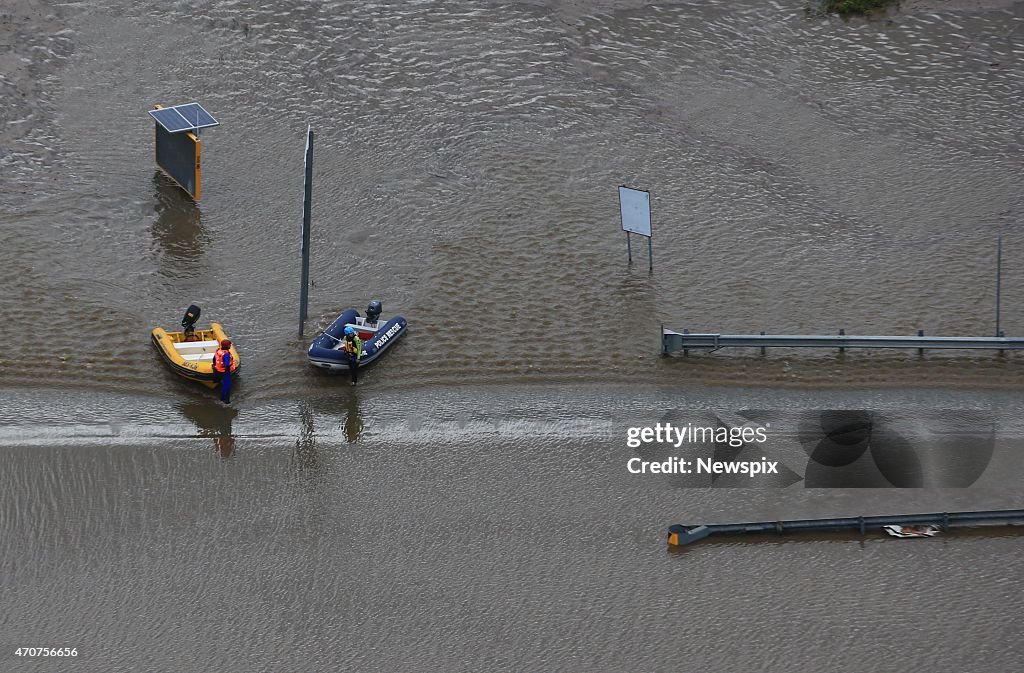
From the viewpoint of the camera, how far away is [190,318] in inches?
968

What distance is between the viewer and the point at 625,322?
85.6ft

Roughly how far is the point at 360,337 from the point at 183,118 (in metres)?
6.85

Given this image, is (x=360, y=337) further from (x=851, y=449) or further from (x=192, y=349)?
(x=851, y=449)

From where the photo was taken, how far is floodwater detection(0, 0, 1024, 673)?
65.3ft

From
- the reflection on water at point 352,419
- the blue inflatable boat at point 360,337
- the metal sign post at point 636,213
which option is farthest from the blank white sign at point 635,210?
the reflection on water at point 352,419

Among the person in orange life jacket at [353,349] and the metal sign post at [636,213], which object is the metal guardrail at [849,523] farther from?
the metal sign post at [636,213]

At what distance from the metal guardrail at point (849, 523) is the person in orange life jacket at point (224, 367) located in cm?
807

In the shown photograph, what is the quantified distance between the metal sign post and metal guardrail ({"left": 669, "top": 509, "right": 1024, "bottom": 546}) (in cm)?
728

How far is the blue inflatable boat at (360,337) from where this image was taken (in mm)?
24141

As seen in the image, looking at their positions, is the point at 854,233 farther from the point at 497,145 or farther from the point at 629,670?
the point at 629,670

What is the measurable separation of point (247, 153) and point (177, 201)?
2.40 metres

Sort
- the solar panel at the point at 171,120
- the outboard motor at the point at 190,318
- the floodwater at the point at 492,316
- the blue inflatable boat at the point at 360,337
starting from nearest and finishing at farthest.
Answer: the floodwater at the point at 492,316 < the blue inflatable boat at the point at 360,337 < the outboard motor at the point at 190,318 < the solar panel at the point at 171,120

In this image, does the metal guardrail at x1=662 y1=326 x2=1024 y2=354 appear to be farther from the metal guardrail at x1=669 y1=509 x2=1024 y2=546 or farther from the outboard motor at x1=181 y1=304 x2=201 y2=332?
the outboard motor at x1=181 y1=304 x2=201 y2=332

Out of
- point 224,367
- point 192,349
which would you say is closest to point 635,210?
point 224,367
